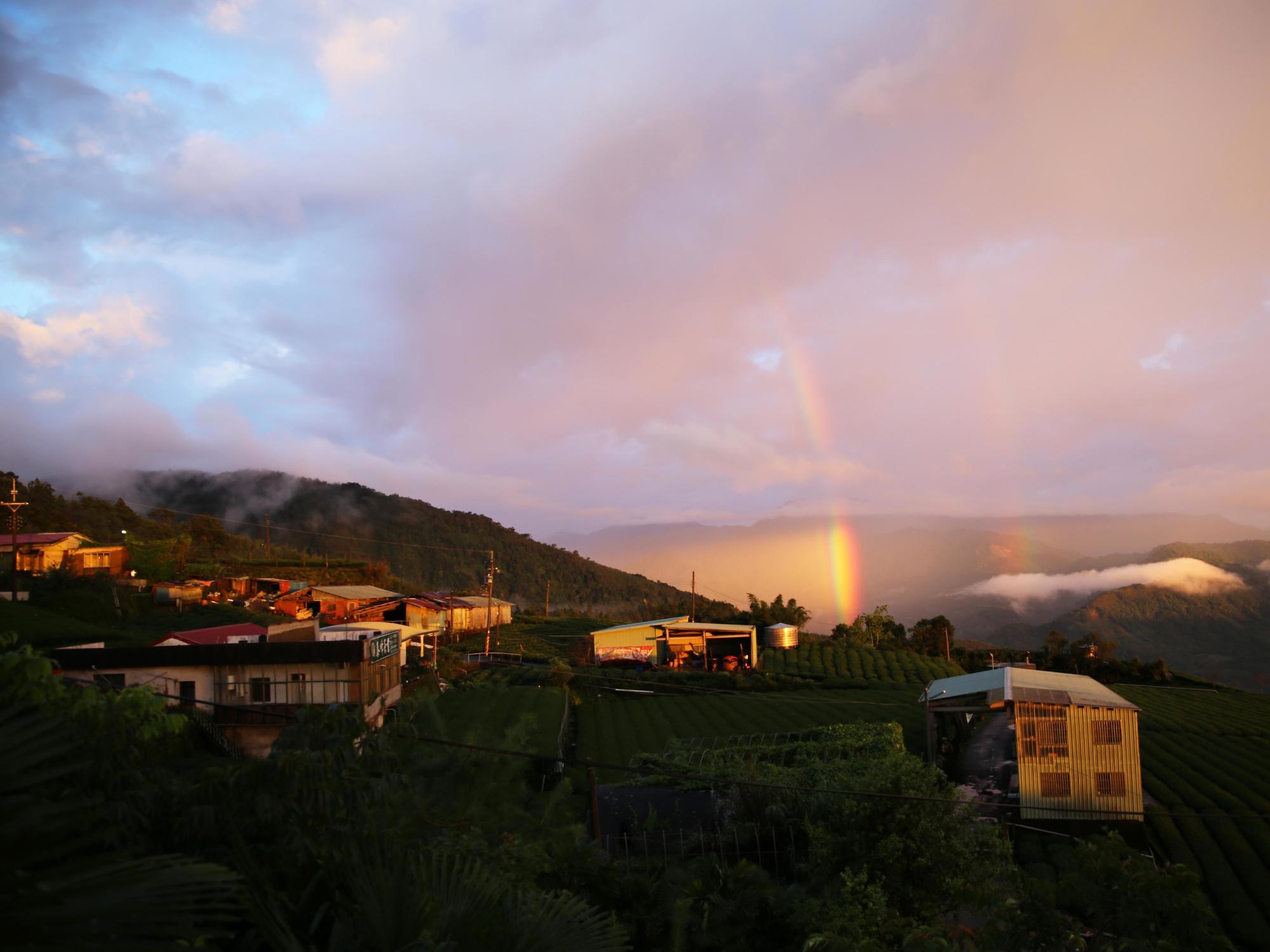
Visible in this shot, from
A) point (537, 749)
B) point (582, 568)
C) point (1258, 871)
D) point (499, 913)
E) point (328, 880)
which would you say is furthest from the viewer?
point (582, 568)

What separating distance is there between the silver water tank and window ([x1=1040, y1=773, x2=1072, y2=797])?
41.7 meters

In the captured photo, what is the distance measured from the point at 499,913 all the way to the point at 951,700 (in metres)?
27.0

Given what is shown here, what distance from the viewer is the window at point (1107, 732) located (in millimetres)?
23422

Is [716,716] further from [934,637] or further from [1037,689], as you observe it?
[934,637]

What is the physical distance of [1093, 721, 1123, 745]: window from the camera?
23422mm

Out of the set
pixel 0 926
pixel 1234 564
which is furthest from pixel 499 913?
pixel 1234 564

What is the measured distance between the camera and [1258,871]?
1933 centimetres

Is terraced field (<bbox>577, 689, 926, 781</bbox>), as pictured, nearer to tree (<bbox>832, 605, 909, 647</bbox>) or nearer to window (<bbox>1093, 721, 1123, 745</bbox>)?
window (<bbox>1093, 721, 1123, 745</bbox>)

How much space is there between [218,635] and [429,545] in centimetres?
10990

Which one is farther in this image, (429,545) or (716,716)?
(429,545)

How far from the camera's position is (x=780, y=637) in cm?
6512

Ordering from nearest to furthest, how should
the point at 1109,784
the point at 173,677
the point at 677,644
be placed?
the point at 173,677 < the point at 1109,784 < the point at 677,644

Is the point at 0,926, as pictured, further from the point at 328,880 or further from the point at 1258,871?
the point at 1258,871

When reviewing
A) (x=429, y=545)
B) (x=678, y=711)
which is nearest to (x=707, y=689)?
(x=678, y=711)
